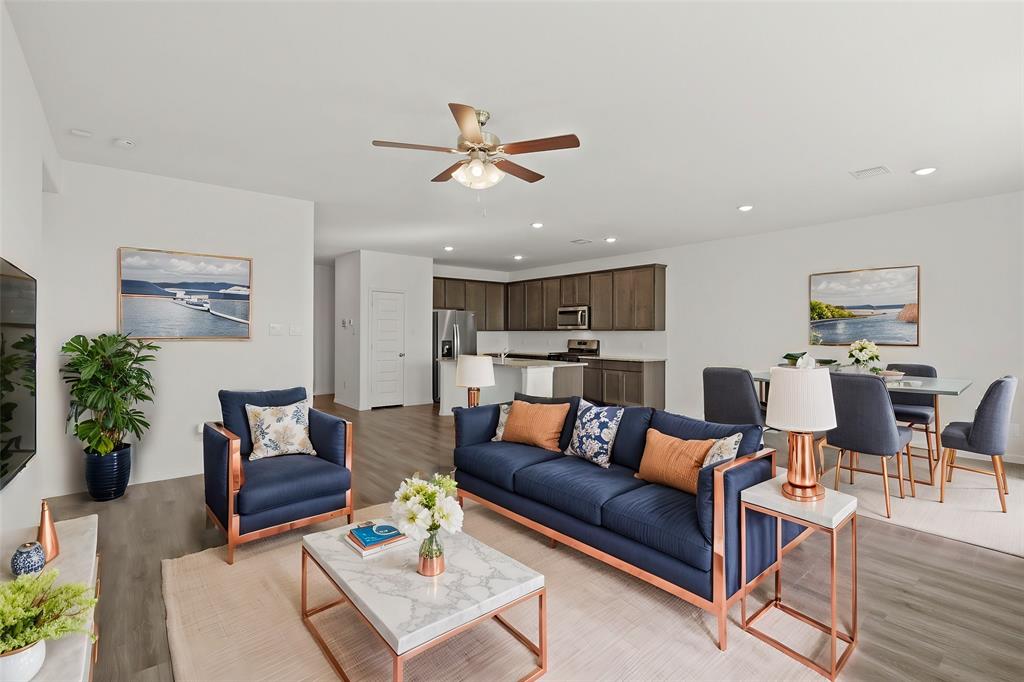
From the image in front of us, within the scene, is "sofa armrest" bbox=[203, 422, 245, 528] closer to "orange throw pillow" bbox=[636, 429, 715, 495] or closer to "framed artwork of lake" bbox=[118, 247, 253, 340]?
"framed artwork of lake" bbox=[118, 247, 253, 340]

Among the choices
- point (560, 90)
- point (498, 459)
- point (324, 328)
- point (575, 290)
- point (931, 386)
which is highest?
point (560, 90)

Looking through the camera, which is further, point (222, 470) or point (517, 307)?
point (517, 307)

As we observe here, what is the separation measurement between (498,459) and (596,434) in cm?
66

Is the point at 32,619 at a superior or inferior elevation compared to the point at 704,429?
inferior

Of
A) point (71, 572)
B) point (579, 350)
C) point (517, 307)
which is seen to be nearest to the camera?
point (71, 572)

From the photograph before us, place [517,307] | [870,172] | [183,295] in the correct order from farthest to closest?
1. [517,307]
2. [183,295]
3. [870,172]

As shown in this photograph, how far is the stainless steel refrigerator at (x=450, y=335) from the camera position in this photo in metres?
8.73

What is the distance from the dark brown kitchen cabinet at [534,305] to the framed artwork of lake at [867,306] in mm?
4548

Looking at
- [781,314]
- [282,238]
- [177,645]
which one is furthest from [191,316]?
[781,314]

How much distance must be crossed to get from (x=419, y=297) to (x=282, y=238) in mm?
3671

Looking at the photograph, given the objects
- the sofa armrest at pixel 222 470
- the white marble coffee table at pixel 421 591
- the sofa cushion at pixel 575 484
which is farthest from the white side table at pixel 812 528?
the sofa armrest at pixel 222 470

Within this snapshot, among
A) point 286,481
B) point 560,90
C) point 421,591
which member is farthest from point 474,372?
point 421,591

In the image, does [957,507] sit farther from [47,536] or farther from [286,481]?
[47,536]

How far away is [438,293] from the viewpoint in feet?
29.9
